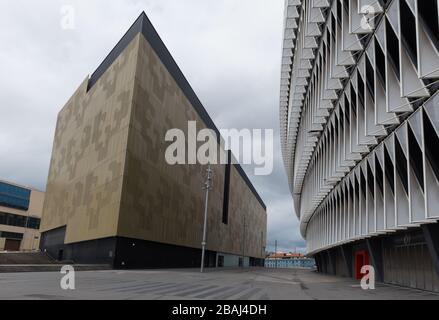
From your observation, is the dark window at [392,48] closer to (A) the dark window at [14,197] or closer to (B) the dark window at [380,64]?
(B) the dark window at [380,64]

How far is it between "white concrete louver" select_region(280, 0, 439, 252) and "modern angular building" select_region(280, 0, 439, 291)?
4 centimetres

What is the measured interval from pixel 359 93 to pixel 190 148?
125ft

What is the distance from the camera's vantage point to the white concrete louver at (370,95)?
14.3 metres

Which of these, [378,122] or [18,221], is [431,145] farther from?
[18,221]

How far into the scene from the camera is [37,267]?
26.5m

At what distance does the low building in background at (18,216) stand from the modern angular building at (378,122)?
73.9m

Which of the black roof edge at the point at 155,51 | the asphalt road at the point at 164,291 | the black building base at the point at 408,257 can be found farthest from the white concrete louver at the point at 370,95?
the black roof edge at the point at 155,51

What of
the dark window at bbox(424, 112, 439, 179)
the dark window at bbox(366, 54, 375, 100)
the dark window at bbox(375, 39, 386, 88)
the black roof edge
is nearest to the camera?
the dark window at bbox(424, 112, 439, 179)

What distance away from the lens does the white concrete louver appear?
1433 centimetres

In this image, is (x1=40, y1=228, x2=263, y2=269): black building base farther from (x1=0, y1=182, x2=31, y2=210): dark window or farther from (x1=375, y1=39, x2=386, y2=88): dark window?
(x1=0, y1=182, x2=31, y2=210): dark window

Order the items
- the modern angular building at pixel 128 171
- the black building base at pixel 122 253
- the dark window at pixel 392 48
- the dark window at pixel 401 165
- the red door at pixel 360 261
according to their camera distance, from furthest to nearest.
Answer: the modern angular building at pixel 128 171
the black building base at pixel 122 253
the red door at pixel 360 261
the dark window at pixel 401 165
the dark window at pixel 392 48

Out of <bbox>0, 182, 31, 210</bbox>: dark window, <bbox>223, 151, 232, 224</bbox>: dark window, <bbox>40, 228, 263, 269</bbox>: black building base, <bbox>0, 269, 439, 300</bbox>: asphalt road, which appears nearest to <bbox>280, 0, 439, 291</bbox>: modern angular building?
<bbox>0, 269, 439, 300</bbox>: asphalt road

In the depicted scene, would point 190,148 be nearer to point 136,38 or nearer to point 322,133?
point 136,38
